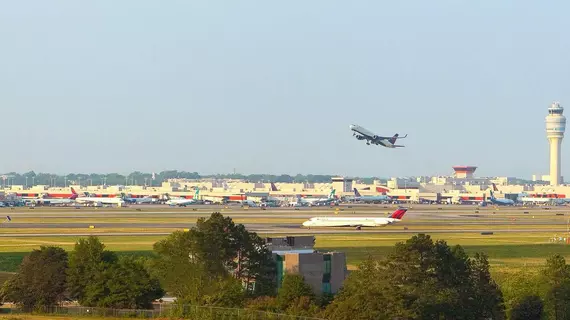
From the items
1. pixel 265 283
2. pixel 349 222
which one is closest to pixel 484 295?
pixel 265 283

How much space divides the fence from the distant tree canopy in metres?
3.61

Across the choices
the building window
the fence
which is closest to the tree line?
the fence

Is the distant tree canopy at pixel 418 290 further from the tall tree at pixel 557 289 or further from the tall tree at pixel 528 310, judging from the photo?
the tall tree at pixel 557 289

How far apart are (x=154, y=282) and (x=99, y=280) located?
12.6ft

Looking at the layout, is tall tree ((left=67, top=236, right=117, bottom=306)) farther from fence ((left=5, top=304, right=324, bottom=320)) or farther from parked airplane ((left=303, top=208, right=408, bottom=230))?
parked airplane ((left=303, top=208, right=408, bottom=230))

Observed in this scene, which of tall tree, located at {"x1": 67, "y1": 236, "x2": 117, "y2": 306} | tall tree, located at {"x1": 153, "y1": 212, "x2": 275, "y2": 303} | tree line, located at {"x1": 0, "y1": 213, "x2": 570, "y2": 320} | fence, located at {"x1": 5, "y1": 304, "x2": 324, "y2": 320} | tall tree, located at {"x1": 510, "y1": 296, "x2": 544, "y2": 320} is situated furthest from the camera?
tall tree, located at {"x1": 153, "y1": 212, "x2": 275, "y2": 303}

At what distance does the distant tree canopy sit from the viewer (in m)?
58.4

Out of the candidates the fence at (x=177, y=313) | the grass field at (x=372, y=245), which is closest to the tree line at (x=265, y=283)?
the fence at (x=177, y=313)

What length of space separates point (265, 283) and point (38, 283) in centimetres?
1580

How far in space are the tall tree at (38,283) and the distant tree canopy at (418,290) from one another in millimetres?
20545

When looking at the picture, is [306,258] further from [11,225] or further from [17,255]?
[11,225]

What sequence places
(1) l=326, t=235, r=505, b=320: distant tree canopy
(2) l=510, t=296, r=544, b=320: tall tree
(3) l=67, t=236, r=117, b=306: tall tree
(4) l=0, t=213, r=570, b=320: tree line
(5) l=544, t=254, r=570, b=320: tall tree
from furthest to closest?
(3) l=67, t=236, r=117, b=306: tall tree
(2) l=510, t=296, r=544, b=320: tall tree
(5) l=544, t=254, r=570, b=320: tall tree
(4) l=0, t=213, r=570, b=320: tree line
(1) l=326, t=235, r=505, b=320: distant tree canopy

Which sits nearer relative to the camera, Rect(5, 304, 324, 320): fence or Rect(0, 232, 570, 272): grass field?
Rect(5, 304, 324, 320): fence

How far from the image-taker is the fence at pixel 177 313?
61.8m
